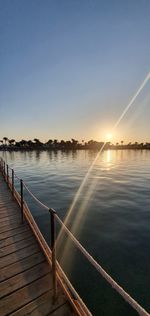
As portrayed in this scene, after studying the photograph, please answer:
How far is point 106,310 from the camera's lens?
4.51m

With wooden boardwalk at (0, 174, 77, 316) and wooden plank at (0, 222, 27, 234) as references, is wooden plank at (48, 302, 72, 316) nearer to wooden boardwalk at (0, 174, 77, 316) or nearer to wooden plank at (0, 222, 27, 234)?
wooden boardwalk at (0, 174, 77, 316)

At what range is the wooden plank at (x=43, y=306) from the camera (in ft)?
11.1

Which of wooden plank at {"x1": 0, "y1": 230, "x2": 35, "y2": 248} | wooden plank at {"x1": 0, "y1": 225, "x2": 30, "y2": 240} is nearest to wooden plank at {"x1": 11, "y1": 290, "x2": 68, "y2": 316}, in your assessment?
wooden plank at {"x1": 0, "y1": 230, "x2": 35, "y2": 248}

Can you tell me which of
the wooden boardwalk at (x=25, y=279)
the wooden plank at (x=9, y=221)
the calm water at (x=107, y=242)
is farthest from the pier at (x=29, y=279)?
the calm water at (x=107, y=242)

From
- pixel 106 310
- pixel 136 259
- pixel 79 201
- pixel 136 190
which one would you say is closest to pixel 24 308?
pixel 106 310

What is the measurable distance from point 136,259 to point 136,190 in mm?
10034

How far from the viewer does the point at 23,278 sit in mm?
4258

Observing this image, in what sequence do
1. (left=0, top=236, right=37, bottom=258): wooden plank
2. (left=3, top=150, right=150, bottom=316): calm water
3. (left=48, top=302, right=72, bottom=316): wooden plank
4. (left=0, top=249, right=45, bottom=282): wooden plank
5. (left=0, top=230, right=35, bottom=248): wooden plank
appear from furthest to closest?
(left=0, top=230, right=35, bottom=248): wooden plank, (left=0, top=236, right=37, bottom=258): wooden plank, (left=3, top=150, right=150, bottom=316): calm water, (left=0, top=249, right=45, bottom=282): wooden plank, (left=48, top=302, right=72, bottom=316): wooden plank

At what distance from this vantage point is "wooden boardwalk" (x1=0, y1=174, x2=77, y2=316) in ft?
11.4

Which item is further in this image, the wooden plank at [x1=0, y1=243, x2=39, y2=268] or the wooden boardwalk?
the wooden plank at [x1=0, y1=243, x2=39, y2=268]

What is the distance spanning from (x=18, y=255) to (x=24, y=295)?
1449 mm

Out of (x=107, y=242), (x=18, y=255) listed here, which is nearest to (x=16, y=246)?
(x=18, y=255)

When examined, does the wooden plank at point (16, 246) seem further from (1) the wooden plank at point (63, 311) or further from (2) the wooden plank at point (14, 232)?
(1) the wooden plank at point (63, 311)

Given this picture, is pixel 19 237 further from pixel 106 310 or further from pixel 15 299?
pixel 106 310
